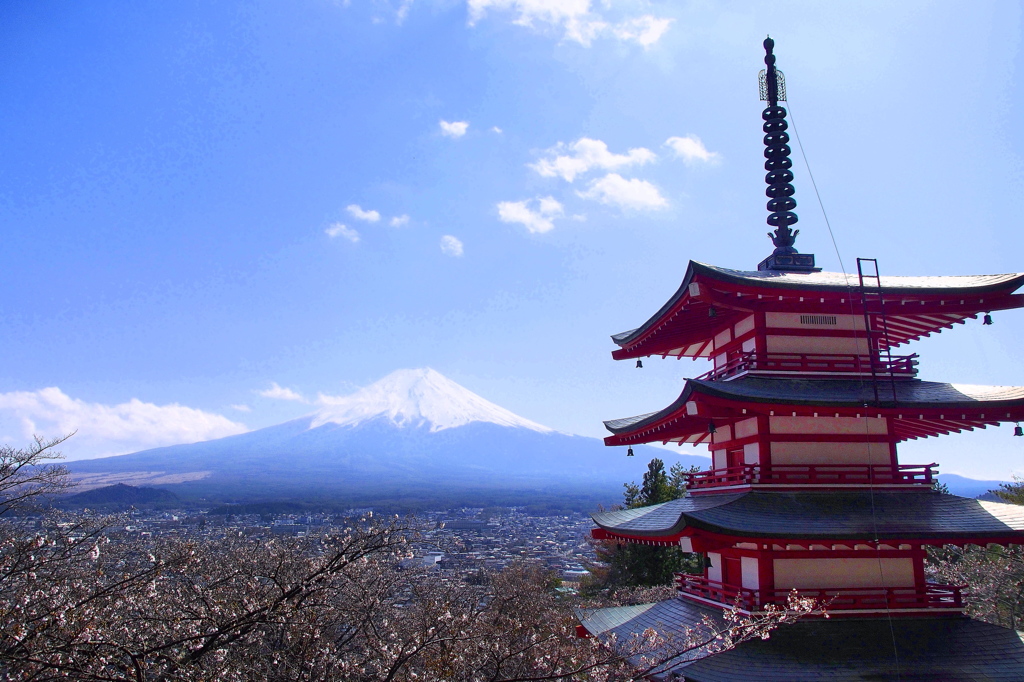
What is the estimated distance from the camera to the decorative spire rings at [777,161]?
13305mm

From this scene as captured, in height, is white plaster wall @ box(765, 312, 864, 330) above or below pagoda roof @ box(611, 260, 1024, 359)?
below

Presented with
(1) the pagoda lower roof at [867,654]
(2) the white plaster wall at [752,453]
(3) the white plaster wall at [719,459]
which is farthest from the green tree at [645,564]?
(1) the pagoda lower roof at [867,654]

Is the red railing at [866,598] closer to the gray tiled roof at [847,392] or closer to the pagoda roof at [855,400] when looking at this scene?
the pagoda roof at [855,400]

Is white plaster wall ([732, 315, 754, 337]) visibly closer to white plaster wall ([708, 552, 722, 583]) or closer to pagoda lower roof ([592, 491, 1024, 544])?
pagoda lower roof ([592, 491, 1024, 544])

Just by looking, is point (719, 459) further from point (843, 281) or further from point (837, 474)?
point (843, 281)

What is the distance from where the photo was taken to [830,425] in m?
11.0

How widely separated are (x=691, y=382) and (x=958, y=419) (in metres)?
4.50

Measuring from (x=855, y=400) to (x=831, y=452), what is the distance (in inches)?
44.2

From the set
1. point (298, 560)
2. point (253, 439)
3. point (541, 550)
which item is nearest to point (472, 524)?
point (541, 550)

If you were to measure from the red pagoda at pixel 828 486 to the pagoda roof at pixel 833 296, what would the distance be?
33mm

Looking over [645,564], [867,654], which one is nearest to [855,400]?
[867,654]

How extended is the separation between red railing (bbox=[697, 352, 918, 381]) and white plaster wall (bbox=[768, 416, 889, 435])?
0.81 m

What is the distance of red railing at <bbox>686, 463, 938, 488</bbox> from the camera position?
1050cm

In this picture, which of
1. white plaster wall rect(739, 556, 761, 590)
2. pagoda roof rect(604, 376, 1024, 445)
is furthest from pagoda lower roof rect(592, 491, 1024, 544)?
pagoda roof rect(604, 376, 1024, 445)
